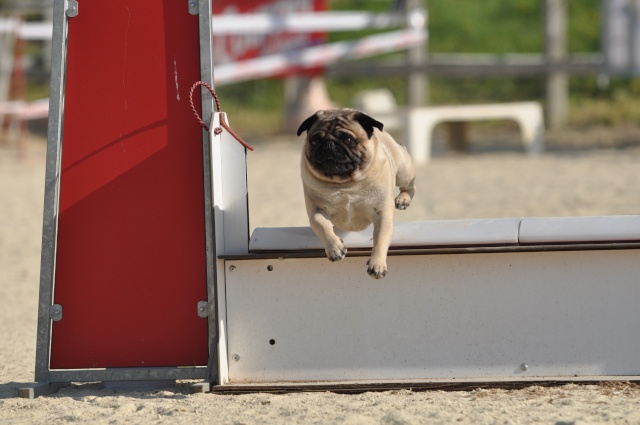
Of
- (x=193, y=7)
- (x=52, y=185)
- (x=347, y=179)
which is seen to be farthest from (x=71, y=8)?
(x=347, y=179)

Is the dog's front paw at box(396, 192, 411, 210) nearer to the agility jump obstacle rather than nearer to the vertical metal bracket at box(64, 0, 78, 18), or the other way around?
the agility jump obstacle

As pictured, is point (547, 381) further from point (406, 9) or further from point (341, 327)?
point (406, 9)

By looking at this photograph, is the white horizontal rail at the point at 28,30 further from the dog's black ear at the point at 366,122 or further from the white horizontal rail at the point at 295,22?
the dog's black ear at the point at 366,122

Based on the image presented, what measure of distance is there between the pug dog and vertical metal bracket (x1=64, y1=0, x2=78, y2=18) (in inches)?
39.0

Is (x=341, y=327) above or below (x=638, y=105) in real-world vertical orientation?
below

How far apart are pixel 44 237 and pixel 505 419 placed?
1.83 metres

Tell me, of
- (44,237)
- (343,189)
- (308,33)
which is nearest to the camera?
(343,189)

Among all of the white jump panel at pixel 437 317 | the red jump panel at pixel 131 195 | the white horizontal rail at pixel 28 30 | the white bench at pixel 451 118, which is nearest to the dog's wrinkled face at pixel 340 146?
the white jump panel at pixel 437 317

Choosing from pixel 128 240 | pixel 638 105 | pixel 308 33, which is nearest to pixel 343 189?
pixel 128 240

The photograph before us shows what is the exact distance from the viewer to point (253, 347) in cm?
426

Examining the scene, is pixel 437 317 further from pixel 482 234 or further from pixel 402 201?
pixel 402 201

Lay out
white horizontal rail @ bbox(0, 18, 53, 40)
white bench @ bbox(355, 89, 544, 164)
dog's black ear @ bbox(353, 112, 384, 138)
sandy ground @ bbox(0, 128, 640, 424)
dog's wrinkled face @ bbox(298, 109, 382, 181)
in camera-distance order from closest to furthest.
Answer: sandy ground @ bbox(0, 128, 640, 424) → dog's wrinkled face @ bbox(298, 109, 382, 181) → dog's black ear @ bbox(353, 112, 384, 138) → white bench @ bbox(355, 89, 544, 164) → white horizontal rail @ bbox(0, 18, 53, 40)

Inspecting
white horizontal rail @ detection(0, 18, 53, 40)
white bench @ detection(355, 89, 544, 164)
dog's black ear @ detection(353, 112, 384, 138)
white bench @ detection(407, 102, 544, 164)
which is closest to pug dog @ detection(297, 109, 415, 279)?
dog's black ear @ detection(353, 112, 384, 138)

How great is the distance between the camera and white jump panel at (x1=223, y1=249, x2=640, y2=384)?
13.4ft
